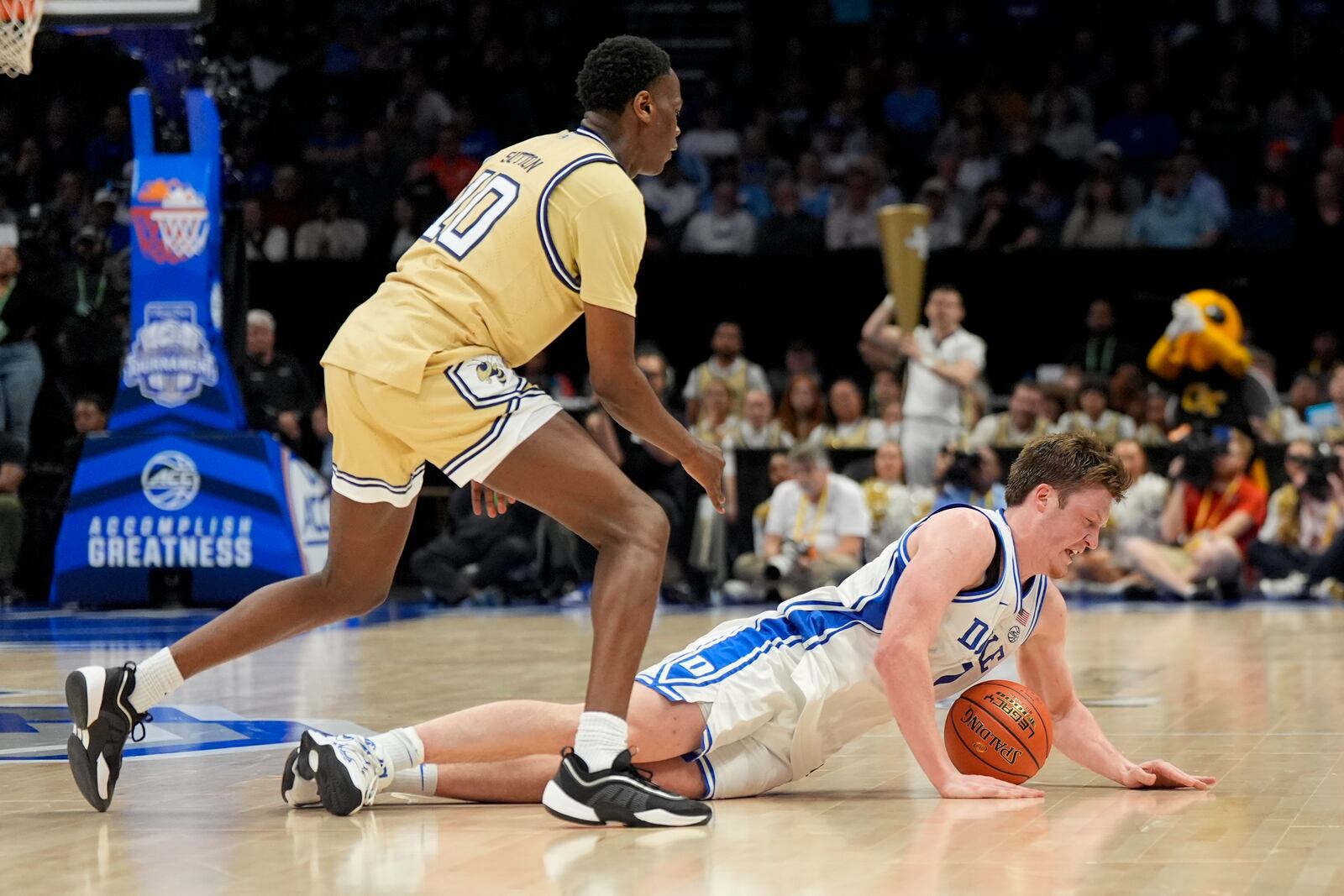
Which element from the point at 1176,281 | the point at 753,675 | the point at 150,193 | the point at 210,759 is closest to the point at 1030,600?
the point at 753,675

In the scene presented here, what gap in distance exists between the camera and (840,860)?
3822 mm

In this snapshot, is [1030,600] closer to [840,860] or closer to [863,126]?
[840,860]

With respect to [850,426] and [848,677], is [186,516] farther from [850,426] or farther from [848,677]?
[848,677]

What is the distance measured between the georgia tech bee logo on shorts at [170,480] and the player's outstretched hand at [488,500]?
7.41 metres

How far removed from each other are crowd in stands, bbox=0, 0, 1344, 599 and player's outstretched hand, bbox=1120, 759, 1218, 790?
26.9 feet

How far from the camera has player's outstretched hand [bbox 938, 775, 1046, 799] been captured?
4488 millimetres

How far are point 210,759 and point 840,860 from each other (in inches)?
101

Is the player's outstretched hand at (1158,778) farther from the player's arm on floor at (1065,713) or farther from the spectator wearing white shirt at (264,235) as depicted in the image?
the spectator wearing white shirt at (264,235)

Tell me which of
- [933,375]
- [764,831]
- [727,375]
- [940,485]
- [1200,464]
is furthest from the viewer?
[727,375]

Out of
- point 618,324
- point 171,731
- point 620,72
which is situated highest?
point 620,72

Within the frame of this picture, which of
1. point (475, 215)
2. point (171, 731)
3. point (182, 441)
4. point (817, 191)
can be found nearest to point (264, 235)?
point (817, 191)

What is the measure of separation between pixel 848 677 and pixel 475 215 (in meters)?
1.56

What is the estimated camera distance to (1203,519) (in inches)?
541

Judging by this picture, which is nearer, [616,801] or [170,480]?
[616,801]
